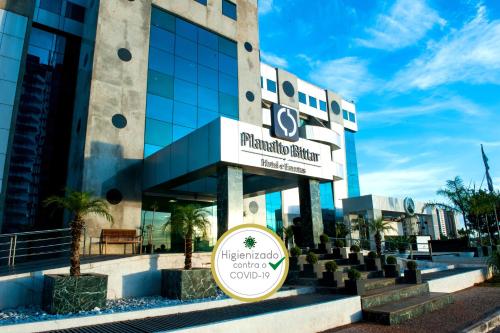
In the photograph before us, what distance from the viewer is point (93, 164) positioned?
17.7 m

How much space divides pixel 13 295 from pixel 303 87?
40320 millimetres

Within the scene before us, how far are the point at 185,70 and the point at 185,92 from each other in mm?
1575

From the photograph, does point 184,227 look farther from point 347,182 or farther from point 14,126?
point 347,182

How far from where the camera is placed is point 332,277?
10930mm

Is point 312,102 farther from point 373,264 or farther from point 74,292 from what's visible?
point 74,292

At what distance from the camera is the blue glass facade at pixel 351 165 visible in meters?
47.5

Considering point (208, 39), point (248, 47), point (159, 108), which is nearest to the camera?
point (159, 108)

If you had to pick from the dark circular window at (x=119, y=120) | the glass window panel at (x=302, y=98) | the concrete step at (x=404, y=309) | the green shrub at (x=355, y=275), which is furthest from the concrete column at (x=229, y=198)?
the glass window panel at (x=302, y=98)

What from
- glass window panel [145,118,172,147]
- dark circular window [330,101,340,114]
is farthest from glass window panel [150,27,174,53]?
dark circular window [330,101,340,114]

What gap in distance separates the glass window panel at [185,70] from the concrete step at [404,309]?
17662 mm

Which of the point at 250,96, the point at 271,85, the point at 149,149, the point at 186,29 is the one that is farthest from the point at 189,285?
the point at 271,85

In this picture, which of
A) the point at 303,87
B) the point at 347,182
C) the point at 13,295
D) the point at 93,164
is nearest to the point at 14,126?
the point at 93,164

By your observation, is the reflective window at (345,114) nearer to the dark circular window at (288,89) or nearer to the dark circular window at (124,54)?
the dark circular window at (288,89)

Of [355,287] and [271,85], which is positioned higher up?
[271,85]
